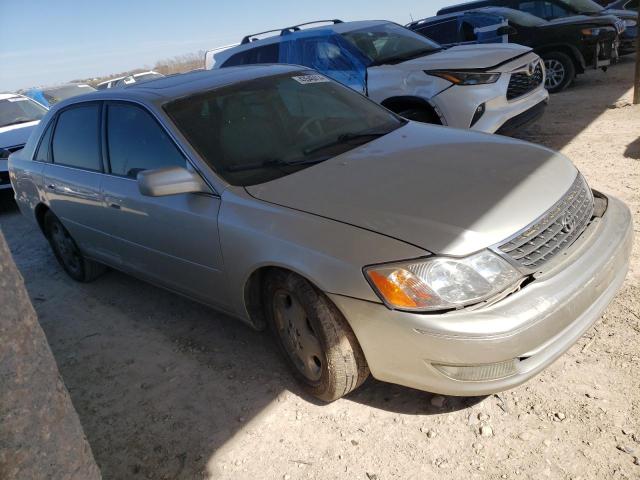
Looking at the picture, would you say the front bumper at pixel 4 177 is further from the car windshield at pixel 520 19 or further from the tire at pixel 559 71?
the tire at pixel 559 71

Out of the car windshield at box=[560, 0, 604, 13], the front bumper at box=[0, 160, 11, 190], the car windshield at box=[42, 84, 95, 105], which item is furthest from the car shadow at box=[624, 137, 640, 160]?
the car windshield at box=[42, 84, 95, 105]

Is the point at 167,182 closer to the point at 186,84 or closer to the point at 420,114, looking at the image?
the point at 186,84

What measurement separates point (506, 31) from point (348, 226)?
319 inches

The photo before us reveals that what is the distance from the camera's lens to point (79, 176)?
3984mm

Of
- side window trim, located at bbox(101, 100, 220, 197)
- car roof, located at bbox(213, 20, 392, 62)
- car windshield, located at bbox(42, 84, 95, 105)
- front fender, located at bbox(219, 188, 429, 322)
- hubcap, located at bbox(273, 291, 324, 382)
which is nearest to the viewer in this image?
front fender, located at bbox(219, 188, 429, 322)

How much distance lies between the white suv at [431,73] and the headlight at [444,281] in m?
3.54

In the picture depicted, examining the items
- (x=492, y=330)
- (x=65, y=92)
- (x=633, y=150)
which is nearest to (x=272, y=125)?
(x=492, y=330)

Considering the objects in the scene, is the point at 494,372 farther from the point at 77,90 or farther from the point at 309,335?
the point at 77,90

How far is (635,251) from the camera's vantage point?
3533 millimetres

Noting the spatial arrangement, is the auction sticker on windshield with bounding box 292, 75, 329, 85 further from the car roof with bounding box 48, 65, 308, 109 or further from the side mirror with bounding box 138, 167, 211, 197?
the side mirror with bounding box 138, 167, 211, 197

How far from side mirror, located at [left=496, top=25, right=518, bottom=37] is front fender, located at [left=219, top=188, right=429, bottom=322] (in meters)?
7.84

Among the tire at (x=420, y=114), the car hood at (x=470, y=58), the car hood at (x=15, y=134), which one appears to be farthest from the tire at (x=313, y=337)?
the car hood at (x=15, y=134)

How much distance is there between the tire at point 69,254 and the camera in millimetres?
4668

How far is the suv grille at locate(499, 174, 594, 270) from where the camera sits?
2266mm
